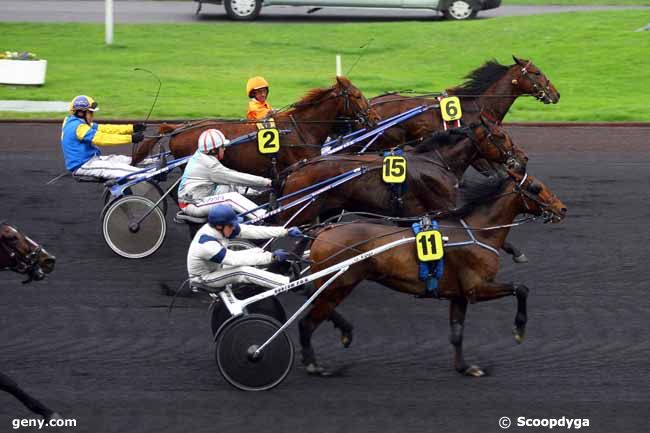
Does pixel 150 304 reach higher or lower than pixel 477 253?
lower

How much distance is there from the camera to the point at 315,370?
7.62 meters

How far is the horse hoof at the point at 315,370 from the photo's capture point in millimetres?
7613

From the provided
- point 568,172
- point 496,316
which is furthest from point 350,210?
point 568,172

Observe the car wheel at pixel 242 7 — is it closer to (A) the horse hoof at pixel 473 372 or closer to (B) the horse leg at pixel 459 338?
(B) the horse leg at pixel 459 338

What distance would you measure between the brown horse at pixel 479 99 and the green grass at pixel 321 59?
483 cm

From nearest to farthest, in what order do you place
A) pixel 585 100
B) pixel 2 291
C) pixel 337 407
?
pixel 337 407
pixel 2 291
pixel 585 100

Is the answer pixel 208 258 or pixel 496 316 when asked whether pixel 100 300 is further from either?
pixel 496 316

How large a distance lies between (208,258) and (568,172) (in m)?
7.47

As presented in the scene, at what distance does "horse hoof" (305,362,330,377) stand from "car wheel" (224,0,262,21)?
1663cm

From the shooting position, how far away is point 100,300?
30.1 feet

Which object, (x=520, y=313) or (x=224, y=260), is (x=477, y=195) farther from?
(x=224, y=260)

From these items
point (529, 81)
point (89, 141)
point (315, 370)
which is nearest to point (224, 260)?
point (315, 370)

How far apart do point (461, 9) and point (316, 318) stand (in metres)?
16.8

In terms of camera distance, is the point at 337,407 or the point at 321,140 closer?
the point at 337,407
